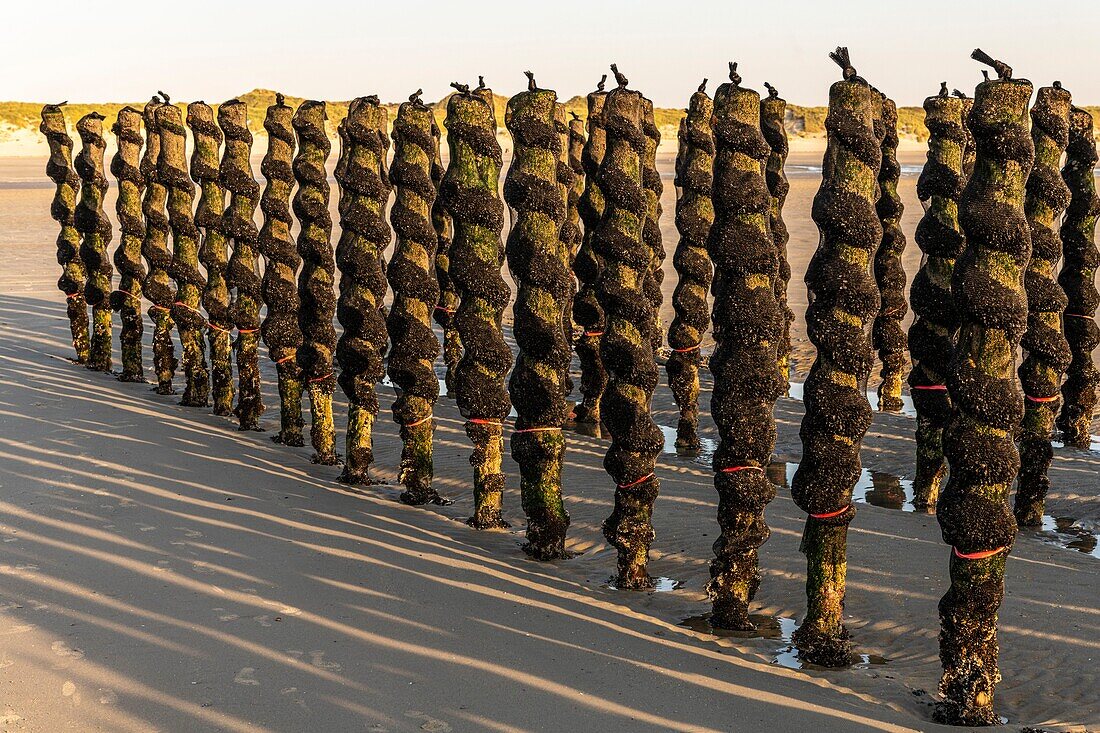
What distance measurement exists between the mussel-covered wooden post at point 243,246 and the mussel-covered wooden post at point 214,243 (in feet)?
1.06

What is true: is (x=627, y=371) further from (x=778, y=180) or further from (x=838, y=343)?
(x=778, y=180)

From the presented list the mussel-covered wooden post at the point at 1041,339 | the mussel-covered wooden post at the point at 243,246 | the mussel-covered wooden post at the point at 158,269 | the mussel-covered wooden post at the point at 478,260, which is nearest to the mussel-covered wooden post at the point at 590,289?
the mussel-covered wooden post at the point at 478,260

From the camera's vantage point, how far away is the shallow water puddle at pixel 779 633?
21.5ft

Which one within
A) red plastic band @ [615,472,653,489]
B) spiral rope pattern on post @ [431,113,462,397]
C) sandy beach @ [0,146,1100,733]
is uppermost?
spiral rope pattern on post @ [431,113,462,397]

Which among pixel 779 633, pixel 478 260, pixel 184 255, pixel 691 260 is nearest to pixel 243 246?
pixel 184 255

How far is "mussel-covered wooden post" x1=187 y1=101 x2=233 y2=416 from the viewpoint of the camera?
471 inches

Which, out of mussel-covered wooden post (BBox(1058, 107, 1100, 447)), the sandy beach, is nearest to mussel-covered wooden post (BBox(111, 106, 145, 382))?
the sandy beach

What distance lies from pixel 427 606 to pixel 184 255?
22.8ft

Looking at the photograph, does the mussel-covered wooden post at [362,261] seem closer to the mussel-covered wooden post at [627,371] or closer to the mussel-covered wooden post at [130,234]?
the mussel-covered wooden post at [627,371]

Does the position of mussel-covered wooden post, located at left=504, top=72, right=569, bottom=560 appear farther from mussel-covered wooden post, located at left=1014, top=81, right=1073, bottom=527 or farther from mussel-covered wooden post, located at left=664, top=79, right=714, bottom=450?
mussel-covered wooden post, located at left=1014, top=81, right=1073, bottom=527

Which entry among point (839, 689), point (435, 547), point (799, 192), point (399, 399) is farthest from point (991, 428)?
point (799, 192)

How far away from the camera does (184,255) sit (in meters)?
12.6

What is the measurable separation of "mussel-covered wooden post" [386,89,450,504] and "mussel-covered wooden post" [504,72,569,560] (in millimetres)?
1356

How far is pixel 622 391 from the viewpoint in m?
7.63
